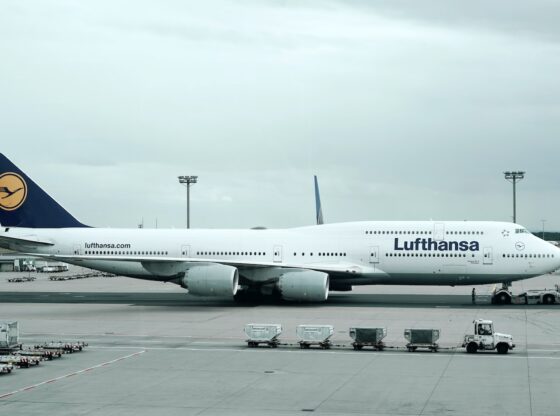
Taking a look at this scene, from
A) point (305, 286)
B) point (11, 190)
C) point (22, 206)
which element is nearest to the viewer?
point (305, 286)

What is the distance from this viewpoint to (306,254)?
45500mm

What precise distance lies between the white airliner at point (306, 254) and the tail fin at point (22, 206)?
0.54 m

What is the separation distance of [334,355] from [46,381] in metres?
9.38

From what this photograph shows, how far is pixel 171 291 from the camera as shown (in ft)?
182

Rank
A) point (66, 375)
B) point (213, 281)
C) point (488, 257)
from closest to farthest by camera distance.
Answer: point (66, 375), point (213, 281), point (488, 257)

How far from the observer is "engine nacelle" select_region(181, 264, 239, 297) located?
4103 centimetres

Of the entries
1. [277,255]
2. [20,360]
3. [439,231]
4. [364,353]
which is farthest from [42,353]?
[439,231]

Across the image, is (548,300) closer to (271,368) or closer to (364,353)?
(364,353)

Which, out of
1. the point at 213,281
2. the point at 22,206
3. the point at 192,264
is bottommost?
the point at 213,281

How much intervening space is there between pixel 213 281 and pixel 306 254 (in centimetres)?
668

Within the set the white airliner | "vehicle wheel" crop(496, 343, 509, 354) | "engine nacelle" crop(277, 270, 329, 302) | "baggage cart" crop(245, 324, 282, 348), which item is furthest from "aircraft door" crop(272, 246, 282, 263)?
"vehicle wheel" crop(496, 343, 509, 354)

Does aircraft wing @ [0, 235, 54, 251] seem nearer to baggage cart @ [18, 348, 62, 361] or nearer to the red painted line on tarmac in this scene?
baggage cart @ [18, 348, 62, 361]

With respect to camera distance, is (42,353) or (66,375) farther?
(42,353)

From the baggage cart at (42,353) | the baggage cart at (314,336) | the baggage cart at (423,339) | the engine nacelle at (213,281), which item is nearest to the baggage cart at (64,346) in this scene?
the baggage cart at (42,353)
